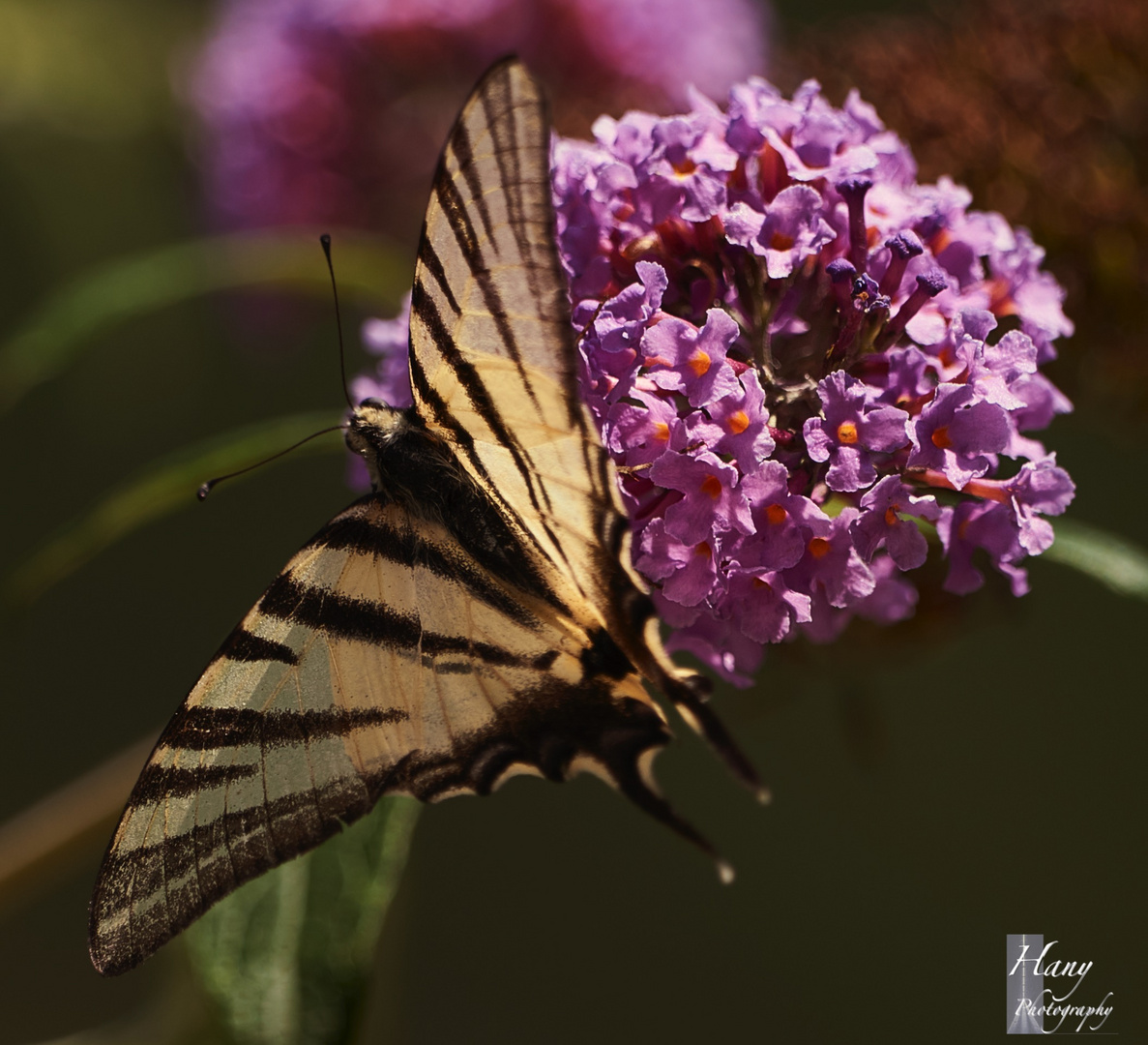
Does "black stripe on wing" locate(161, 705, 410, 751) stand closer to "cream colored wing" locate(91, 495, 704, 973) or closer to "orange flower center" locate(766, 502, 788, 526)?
"cream colored wing" locate(91, 495, 704, 973)

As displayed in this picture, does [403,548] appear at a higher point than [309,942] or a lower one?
higher

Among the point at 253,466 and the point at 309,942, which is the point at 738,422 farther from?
the point at 309,942

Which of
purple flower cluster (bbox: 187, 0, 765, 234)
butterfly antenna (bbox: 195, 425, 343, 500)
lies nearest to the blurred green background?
butterfly antenna (bbox: 195, 425, 343, 500)

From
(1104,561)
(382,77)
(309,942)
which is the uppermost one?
(382,77)

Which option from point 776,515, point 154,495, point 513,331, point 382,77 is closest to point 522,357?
point 513,331

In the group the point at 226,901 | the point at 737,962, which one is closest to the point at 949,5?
the point at 226,901

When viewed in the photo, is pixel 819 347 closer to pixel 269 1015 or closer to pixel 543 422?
pixel 543 422

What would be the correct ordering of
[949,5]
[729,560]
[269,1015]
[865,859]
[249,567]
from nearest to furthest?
1. [729,560]
2. [269,1015]
3. [949,5]
4. [865,859]
5. [249,567]

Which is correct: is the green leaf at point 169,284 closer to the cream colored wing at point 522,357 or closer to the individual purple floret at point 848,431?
the cream colored wing at point 522,357
